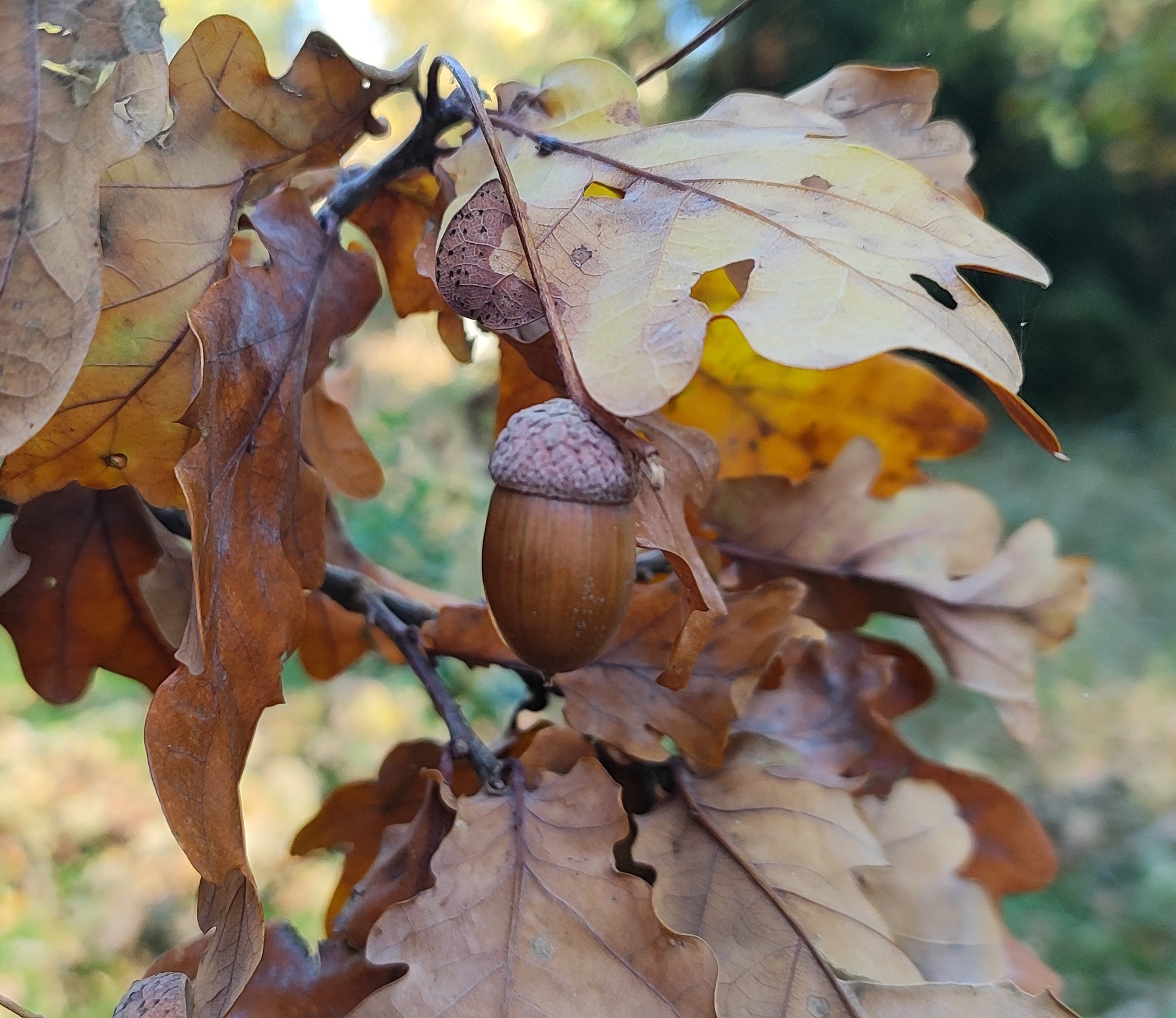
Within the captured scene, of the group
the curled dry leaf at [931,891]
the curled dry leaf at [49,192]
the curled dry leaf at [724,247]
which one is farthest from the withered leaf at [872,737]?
the curled dry leaf at [49,192]

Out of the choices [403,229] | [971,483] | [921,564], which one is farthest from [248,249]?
[971,483]

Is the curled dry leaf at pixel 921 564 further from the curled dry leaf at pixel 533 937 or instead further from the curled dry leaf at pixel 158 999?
the curled dry leaf at pixel 158 999

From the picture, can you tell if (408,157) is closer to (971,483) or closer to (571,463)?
(571,463)

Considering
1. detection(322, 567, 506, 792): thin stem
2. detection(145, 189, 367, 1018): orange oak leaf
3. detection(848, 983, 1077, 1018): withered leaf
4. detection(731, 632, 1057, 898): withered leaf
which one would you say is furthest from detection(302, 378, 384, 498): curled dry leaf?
detection(848, 983, 1077, 1018): withered leaf

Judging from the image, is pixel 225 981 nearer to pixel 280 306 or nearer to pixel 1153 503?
pixel 280 306

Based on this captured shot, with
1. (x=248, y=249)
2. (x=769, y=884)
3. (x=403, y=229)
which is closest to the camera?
(x=769, y=884)
